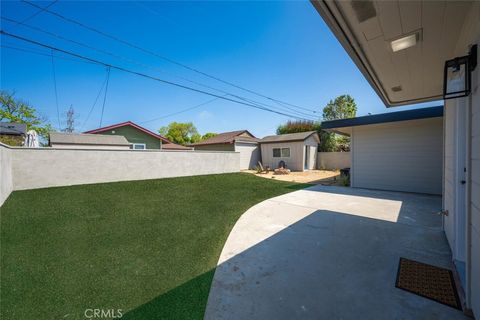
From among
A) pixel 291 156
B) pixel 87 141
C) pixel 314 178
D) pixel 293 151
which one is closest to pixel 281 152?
pixel 291 156

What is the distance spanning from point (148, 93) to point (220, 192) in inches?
377

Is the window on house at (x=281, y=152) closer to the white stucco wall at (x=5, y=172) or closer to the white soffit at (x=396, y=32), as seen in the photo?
the white soffit at (x=396, y=32)

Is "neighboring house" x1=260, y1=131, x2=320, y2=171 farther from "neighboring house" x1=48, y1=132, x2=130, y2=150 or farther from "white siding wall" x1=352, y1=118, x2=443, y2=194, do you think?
"neighboring house" x1=48, y1=132, x2=130, y2=150

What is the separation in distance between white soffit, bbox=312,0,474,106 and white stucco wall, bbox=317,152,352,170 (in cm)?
1165

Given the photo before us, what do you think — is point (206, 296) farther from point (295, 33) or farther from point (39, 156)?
point (295, 33)

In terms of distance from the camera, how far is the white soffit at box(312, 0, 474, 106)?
85.0 inches

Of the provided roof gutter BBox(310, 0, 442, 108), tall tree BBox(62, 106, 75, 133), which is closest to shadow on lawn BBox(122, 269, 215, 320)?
roof gutter BBox(310, 0, 442, 108)

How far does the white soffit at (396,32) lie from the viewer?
216cm

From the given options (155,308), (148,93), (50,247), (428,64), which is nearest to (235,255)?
(155,308)

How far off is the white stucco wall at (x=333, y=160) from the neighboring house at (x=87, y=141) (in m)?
14.7

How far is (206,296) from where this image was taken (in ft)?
7.32

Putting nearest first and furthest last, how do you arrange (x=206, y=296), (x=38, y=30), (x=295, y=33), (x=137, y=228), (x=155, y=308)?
(x=155, y=308) < (x=206, y=296) < (x=137, y=228) < (x=38, y=30) < (x=295, y=33)

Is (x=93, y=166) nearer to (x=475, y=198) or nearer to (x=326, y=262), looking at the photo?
(x=326, y=262)

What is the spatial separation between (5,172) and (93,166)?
7.32 feet
